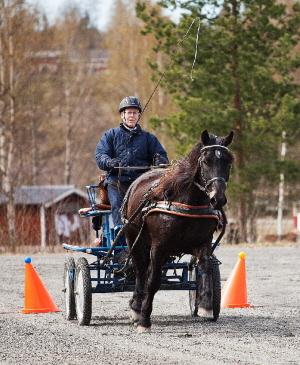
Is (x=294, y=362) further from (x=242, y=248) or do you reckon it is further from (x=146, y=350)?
(x=242, y=248)

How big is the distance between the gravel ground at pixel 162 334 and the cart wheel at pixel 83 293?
13 cm

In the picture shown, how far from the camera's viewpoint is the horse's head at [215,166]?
9773 millimetres

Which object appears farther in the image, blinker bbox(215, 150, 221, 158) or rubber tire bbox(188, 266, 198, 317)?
rubber tire bbox(188, 266, 198, 317)

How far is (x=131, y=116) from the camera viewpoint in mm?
11680

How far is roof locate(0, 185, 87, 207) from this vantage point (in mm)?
37719

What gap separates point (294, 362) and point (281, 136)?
84.2 ft

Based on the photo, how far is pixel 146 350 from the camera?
9.08 m

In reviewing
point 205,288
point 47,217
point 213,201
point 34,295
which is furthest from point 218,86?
point 213,201

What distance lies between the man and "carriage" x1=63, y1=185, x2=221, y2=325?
287 mm

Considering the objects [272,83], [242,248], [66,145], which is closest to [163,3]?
[272,83]

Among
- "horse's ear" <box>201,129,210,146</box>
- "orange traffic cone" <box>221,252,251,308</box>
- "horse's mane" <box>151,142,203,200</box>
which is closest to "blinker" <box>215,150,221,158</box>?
"horse's ear" <box>201,129,210,146</box>

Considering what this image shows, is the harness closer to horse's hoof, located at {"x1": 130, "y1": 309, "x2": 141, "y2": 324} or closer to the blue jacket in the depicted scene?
horse's hoof, located at {"x1": 130, "y1": 309, "x2": 141, "y2": 324}

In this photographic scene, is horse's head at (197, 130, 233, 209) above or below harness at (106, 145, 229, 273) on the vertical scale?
above

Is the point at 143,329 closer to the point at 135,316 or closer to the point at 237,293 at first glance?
the point at 135,316
